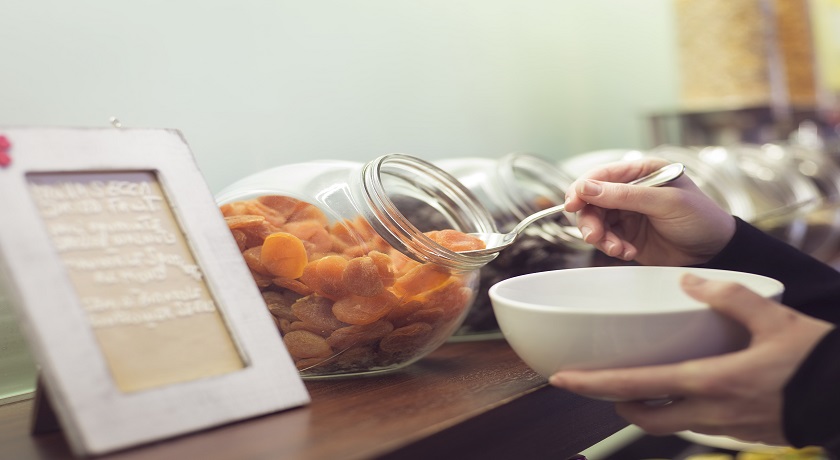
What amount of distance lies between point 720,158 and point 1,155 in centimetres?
123

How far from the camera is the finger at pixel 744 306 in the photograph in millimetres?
589

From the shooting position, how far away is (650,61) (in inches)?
78.7

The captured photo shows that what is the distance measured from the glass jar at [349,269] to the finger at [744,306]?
214mm

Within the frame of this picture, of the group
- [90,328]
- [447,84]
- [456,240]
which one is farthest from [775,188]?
[90,328]

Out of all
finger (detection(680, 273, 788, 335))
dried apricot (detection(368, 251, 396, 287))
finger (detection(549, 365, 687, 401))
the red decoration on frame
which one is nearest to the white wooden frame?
the red decoration on frame

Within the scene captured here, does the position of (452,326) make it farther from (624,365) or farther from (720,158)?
(720,158)

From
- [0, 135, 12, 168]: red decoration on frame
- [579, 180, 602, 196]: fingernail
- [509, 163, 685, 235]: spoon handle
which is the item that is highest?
[0, 135, 12, 168]: red decoration on frame

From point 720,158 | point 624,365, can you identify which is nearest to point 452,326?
point 624,365

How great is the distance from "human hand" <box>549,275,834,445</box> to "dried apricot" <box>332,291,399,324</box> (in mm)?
177

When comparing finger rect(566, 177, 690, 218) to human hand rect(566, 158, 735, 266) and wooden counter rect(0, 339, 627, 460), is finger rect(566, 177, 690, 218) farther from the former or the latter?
wooden counter rect(0, 339, 627, 460)

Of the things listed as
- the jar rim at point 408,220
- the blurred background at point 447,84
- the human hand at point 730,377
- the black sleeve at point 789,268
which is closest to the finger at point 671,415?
the human hand at point 730,377

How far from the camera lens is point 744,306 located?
589 mm

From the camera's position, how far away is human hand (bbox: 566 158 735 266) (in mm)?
815

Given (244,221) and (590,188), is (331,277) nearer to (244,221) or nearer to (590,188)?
(244,221)
